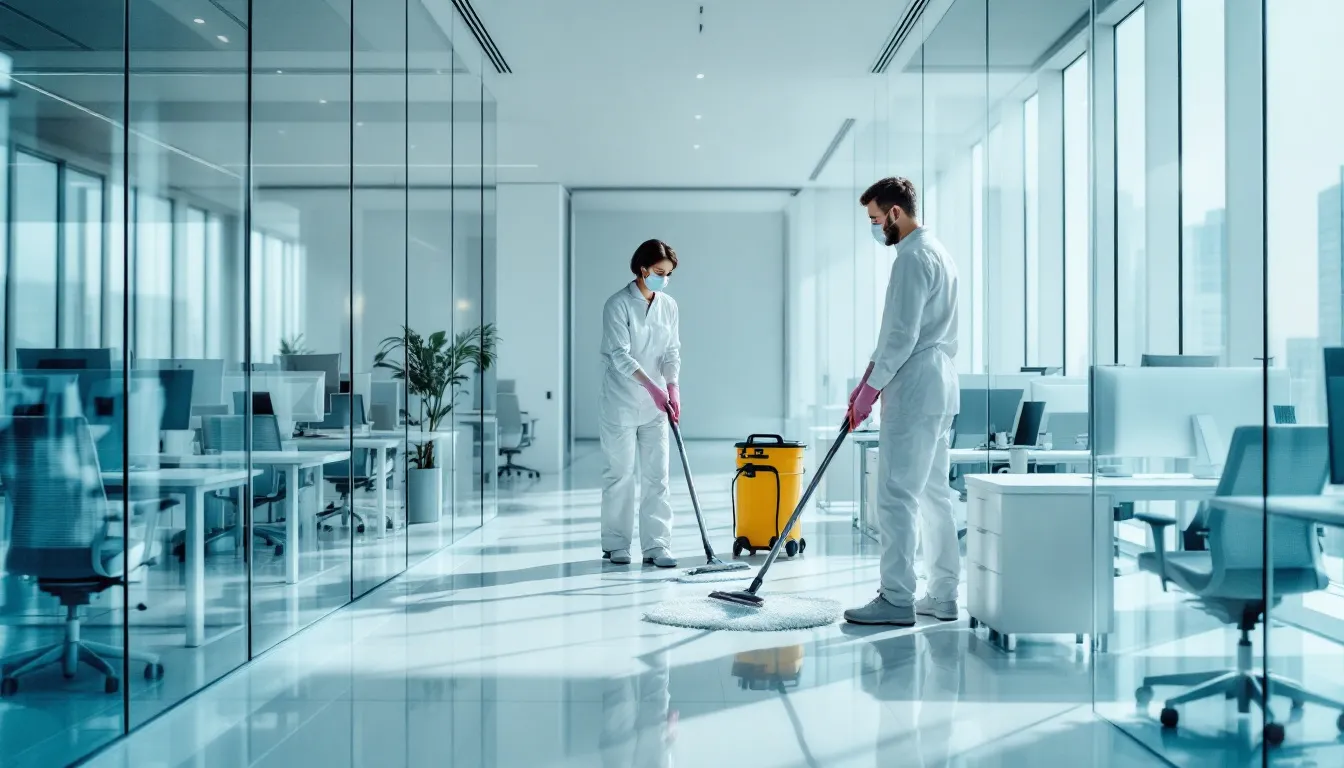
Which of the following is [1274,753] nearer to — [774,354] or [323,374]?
[323,374]

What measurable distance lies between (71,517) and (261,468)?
27.0 inches

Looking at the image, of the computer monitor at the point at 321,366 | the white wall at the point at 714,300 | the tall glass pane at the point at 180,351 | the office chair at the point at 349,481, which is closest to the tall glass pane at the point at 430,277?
the office chair at the point at 349,481

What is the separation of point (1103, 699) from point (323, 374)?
3.02 meters

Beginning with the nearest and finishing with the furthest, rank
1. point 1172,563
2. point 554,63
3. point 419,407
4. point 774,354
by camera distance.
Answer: point 1172,563 < point 419,407 < point 554,63 < point 774,354

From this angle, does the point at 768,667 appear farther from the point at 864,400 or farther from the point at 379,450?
the point at 379,450

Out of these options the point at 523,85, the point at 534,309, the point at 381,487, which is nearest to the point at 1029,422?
the point at 381,487

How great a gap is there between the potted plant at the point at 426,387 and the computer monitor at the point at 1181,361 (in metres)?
3.29

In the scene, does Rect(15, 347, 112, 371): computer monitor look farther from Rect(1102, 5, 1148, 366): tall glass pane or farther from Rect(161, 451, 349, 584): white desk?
Rect(1102, 5, 1148, 366): tall glass pane

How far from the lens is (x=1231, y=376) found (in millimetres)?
2689

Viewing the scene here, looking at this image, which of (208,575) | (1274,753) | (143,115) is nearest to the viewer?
(1274,753)

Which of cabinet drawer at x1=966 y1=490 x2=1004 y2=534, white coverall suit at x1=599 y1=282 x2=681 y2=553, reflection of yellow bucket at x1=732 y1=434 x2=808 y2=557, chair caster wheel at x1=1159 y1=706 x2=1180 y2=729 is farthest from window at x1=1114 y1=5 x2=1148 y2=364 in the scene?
white coverall suit at x1=599 y1=282 x2=681 y2=553

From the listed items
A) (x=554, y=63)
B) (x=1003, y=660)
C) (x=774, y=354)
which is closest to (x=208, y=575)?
(x=1003, y=660)

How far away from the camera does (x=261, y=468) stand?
11.9 ft

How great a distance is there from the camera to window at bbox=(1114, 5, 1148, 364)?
139 inches
